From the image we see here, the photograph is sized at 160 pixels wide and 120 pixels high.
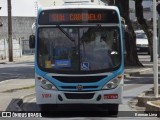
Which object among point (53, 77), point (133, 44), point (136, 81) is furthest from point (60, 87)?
point (133, 44)

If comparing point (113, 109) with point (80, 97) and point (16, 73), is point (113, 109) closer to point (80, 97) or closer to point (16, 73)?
point (80, 97)

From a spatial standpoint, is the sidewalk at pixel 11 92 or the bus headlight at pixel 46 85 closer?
the bus headlight at pixel 46 85

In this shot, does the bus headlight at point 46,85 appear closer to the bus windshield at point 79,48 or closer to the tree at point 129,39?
the bus windshield at point 79,48

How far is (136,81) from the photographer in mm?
26219

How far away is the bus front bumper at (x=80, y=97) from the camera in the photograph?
13797mm

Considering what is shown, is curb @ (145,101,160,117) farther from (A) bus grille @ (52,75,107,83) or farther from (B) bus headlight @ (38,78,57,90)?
(B) bus headlight @ (38,78,57,90)

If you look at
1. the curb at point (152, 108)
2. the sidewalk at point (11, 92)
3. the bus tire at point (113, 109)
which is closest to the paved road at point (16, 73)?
the sidewalk at point (11, 92)

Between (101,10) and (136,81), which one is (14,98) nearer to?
(101,10)

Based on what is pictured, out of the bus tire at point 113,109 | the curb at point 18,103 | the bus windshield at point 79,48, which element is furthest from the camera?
the curb at point 18,103

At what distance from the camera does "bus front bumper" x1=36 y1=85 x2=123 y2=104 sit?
13.8 m

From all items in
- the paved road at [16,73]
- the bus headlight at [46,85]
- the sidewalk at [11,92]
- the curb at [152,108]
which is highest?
the bus headlight at [46,85]

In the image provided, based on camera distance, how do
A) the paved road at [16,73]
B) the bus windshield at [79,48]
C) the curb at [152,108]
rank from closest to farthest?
the curb at [152,108], the bus windshield at [79,48], the paved road at [16,73]

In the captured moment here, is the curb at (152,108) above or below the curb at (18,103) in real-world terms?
above

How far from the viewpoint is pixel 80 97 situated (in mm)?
13828
